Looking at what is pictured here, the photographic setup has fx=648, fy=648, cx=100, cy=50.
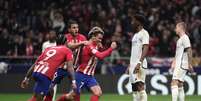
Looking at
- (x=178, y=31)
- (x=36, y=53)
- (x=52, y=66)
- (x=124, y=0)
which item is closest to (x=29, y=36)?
(x=36, y=53)

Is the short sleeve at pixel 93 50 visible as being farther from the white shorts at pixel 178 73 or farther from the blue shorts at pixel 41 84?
the white shorts at pixel 178 73

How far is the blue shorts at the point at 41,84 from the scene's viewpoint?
44.9ft

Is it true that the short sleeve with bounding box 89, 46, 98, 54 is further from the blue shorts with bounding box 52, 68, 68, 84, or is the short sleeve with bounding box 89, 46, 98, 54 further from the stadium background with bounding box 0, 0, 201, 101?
the stadium background with bounding box 0, 0, 201, 101

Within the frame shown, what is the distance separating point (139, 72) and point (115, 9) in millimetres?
13381

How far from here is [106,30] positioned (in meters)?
27.2

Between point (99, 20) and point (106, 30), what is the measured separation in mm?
1032

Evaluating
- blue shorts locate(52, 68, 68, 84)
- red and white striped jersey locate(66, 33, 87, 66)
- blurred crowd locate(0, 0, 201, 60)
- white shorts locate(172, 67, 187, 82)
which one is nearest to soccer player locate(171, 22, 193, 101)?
white shorts locate(172, 67, 187, 82)

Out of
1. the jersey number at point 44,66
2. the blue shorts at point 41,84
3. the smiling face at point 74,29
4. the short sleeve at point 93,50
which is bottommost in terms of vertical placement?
the blue shorts at point 41,84

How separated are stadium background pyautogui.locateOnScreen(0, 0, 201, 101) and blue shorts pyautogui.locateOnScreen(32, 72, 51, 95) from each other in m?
10.4

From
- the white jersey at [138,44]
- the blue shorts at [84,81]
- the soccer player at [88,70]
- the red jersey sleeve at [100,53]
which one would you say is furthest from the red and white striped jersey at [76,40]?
the white jersey at [138,44]

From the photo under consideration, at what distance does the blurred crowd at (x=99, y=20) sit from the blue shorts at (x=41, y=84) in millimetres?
11397

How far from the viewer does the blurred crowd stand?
26.0 metres

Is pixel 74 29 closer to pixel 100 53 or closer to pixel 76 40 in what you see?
pixel 76 40

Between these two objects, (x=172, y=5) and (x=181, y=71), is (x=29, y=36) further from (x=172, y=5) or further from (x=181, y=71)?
(x=181, y=71)
